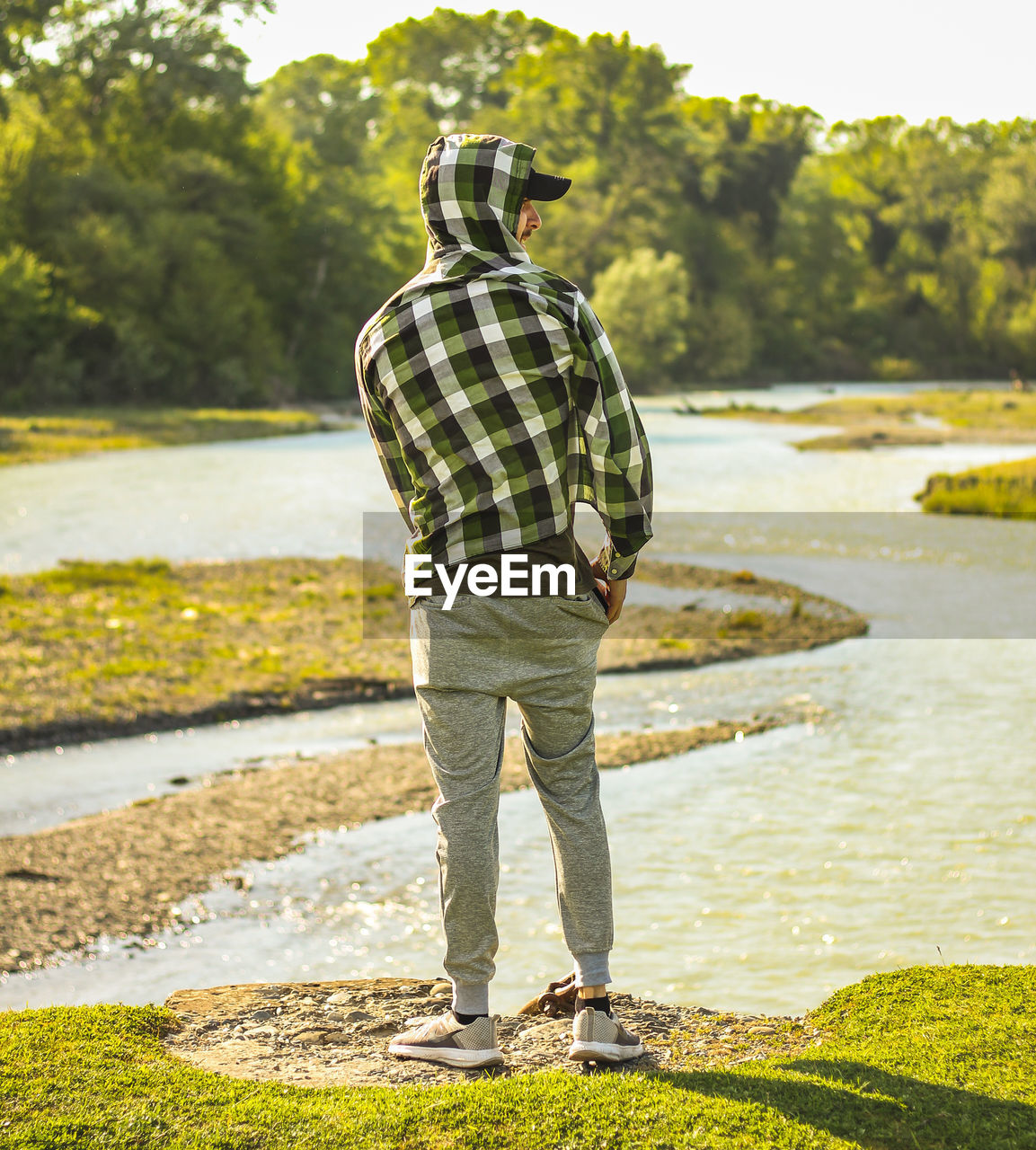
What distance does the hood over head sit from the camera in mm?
3070

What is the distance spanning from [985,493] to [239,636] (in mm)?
16474

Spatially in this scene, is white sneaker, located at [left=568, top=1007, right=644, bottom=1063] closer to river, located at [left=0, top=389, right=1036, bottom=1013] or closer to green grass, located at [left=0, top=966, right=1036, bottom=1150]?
green grass, located at [left=0, top=966, right=1036, bottom=1150]

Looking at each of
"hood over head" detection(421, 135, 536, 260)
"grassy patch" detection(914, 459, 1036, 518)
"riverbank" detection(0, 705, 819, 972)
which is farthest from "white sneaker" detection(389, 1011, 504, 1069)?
"grassy patch" detection(914, 459, 1036, 518)

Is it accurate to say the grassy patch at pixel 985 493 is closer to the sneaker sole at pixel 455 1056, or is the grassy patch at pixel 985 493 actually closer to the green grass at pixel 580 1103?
the green grass at pixel 580 1103

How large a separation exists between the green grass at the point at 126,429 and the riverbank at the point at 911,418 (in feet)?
61.8

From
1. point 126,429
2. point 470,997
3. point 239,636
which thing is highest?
point 126,429

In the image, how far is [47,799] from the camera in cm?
882

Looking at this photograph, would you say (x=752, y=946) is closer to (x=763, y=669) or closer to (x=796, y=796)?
(x=796, y=796)

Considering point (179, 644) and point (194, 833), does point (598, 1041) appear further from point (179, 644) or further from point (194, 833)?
point (179, 644)

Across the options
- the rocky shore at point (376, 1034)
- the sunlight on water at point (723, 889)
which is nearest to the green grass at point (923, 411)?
the sunlight on water at point (723, 889)

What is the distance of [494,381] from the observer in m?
3.05

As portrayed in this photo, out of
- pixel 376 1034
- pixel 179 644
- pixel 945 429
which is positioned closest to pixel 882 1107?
pixel 376 1034

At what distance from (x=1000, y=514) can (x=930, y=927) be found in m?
19.6

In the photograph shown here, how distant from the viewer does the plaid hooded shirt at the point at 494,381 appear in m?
3.04
